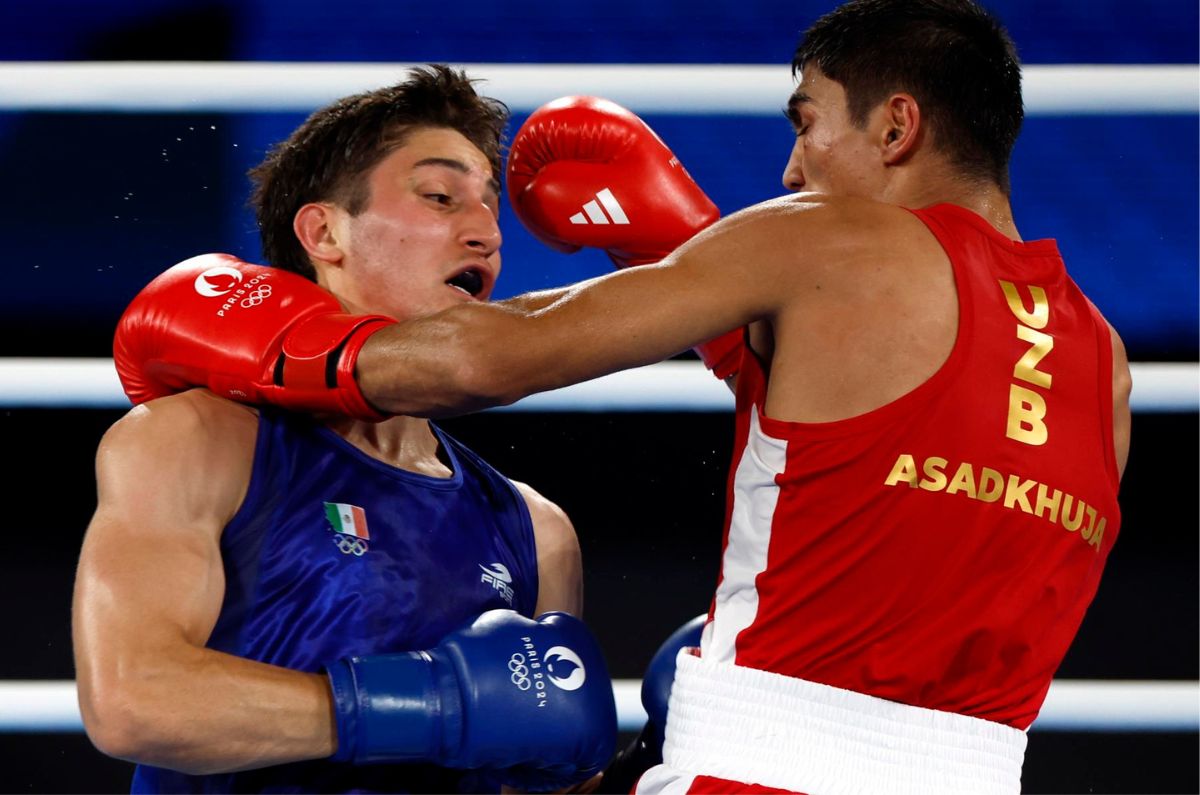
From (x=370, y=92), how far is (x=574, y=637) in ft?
3.95

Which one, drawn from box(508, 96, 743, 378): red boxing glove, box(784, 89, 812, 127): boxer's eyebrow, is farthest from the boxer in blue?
box(784, 89, 812, 127): boxer's eyebrow

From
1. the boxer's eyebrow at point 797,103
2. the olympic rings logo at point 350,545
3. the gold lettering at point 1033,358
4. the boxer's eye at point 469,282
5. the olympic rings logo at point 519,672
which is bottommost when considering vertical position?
the olympic rings logo at point 519,672

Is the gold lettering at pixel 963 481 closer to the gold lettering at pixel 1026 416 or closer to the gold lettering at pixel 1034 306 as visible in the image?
the gold lettering at pixel 1026 416

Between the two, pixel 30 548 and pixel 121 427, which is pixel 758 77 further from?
pixel 30 548

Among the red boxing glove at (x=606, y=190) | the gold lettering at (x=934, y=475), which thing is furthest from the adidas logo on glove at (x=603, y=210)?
the gold lettering at (x=934, y=475)

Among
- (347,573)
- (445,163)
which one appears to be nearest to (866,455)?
(347,573)

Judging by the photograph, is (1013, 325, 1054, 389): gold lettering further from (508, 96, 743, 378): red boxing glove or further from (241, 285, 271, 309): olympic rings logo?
(241, 285, 271, 309): olympic rings logo

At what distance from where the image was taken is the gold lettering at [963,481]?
1851mm

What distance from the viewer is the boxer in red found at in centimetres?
185

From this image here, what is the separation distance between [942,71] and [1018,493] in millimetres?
646

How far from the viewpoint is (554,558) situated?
2658mm

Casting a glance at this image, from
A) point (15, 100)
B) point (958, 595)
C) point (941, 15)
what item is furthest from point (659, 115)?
point (958, 595)

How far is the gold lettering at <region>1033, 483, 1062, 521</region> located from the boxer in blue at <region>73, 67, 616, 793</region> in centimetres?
73

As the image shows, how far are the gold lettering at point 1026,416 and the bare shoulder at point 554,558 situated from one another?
104 centimetres
